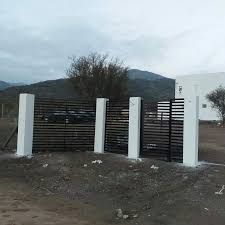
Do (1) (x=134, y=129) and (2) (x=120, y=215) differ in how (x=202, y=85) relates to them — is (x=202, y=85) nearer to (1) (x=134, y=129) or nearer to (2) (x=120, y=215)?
(1) (x=134, y=129)

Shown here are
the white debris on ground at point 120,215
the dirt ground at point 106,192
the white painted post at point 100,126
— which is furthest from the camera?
the white painted post at point 100,126

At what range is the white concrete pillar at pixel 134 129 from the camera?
14.5 metres

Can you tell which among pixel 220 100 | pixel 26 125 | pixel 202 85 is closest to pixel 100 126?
pixel 26 125

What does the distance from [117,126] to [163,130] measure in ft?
7.23

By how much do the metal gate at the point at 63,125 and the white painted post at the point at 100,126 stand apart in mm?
652

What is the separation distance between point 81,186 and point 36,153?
16.2ft

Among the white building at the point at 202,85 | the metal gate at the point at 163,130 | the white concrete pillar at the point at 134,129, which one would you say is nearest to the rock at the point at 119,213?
the metal gate at the point at 163,130

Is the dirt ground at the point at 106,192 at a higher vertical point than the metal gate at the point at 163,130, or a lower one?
lower

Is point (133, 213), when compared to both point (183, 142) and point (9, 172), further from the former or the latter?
point (9, 172)

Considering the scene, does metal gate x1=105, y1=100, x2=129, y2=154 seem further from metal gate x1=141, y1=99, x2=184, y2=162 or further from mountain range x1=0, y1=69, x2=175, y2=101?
mountain range x1=0, y1=69, x2=175, y2=101

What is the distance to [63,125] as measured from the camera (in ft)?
55.5

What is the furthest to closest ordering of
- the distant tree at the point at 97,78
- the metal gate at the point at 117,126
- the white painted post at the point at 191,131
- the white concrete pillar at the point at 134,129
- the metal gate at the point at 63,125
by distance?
1. the distant tree at the point at 97,78
2. the metal gate at the point at 63,125
3. the metal gate at the point at 117,126
4. the white concrete pillar at the point at 134,129
5. the white painted post at the point at 191,131

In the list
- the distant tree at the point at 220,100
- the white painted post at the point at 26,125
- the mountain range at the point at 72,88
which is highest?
the mountain range at the point at 72,88

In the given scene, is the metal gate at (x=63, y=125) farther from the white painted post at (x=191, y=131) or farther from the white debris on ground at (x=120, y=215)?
the white debris on ground at (x=120, y=215)
